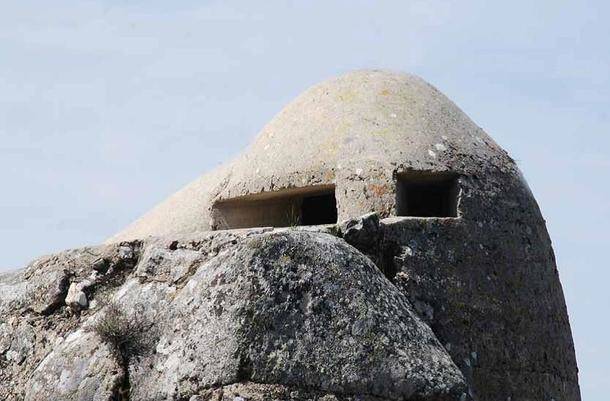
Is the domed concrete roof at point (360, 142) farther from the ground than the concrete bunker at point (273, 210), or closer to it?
farther from the ground

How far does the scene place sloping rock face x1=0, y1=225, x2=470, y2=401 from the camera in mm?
7348

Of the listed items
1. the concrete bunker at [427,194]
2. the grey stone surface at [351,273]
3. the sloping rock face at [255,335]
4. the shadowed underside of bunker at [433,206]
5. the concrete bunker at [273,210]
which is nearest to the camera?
the sloping rock face at [255,335]

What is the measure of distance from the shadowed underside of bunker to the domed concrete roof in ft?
0.04

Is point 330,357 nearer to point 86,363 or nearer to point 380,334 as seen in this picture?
point 380,334

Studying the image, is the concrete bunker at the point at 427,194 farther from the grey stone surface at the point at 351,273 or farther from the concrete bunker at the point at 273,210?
the concrete bunker at the point at 273,210

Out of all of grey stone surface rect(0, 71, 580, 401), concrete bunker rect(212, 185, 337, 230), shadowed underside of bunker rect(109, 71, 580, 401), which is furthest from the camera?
concrete bunker rect(212, 185, 337, 230)

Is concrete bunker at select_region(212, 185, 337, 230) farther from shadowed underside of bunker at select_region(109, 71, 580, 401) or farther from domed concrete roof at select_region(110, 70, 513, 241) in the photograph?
domed concrete roof at select_region(110, 70, 513, 241)

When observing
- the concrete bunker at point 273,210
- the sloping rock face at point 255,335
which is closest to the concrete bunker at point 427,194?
the concrete bunker at point 273,210

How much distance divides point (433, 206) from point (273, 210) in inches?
58.5

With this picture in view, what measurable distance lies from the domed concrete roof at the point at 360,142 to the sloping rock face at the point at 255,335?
9.35ft

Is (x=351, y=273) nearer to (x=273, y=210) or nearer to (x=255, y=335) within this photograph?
(x=255, y=335)

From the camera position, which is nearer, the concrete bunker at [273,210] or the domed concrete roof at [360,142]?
the domed concrete roof at [360,142]

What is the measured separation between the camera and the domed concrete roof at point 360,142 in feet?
36.7

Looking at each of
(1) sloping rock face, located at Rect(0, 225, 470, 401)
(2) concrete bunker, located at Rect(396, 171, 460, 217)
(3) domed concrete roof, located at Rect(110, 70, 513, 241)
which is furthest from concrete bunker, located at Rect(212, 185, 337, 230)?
(1) sloping rock face, located at Rect(0, 225, 470, 401)
